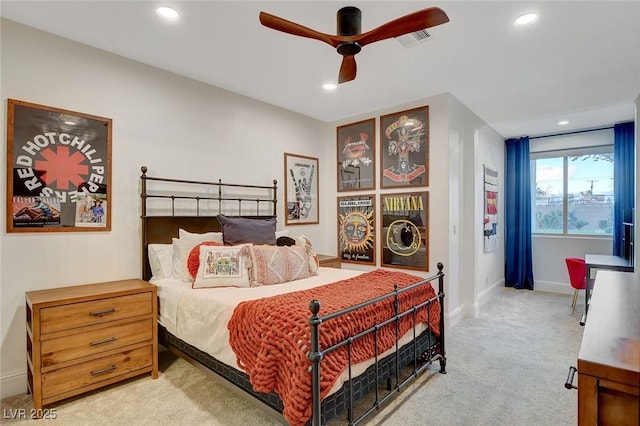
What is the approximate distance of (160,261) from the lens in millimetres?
2848

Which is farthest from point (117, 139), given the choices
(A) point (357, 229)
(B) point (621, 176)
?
(B) point (621, 176)

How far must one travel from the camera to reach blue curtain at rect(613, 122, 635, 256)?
4.63m

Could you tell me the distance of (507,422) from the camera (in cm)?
201

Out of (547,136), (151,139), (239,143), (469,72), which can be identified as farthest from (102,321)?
(547,136)

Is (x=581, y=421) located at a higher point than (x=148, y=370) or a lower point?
higher

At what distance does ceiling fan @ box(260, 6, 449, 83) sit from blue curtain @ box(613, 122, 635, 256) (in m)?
4.68

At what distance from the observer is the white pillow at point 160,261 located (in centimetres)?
284

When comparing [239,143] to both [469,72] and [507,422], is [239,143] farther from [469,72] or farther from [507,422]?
[507,422]

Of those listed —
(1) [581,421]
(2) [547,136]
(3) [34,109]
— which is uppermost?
(2) [547,136]

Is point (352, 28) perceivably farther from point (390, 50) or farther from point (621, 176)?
point (621, 176)

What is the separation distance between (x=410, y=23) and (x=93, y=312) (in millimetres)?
2729

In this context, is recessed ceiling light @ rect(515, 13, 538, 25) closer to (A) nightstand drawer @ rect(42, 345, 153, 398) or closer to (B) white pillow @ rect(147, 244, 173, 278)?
(B) white pillow @ rect(147, 244, 173, 278)

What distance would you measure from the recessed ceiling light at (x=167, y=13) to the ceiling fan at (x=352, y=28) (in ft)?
2.55

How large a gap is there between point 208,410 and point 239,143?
2605mm
